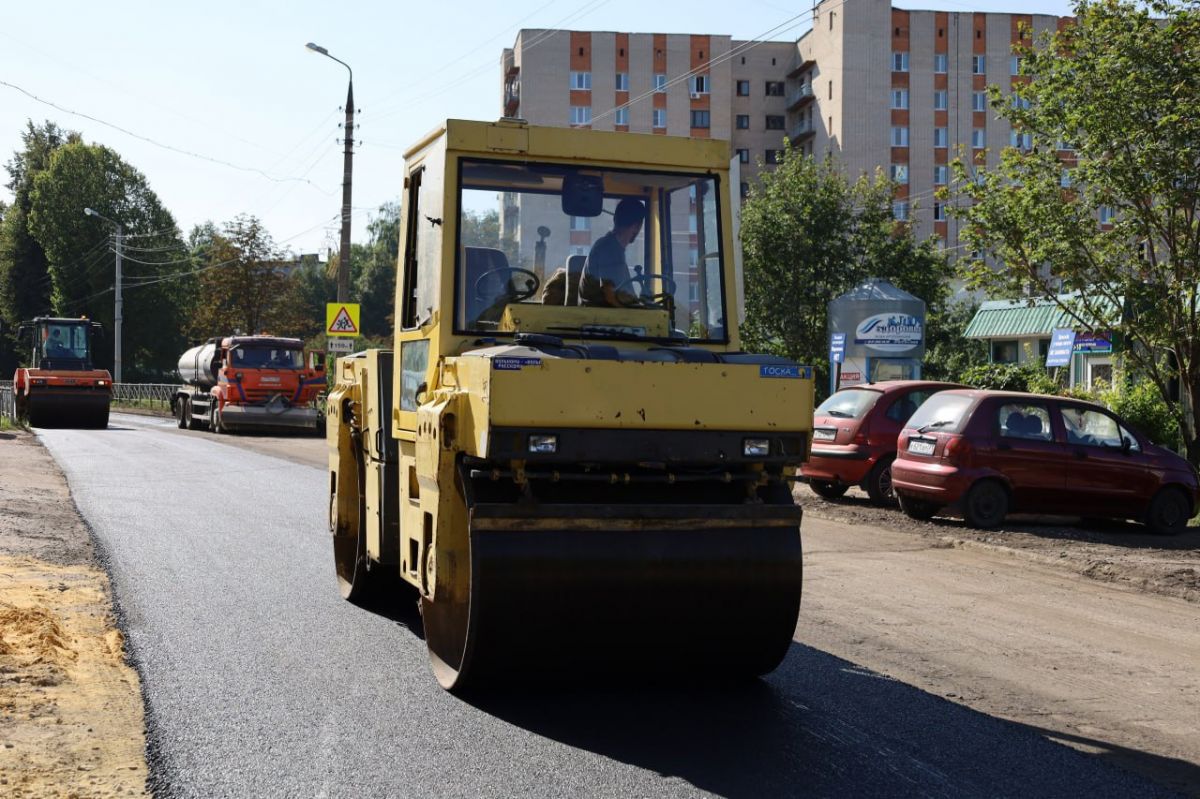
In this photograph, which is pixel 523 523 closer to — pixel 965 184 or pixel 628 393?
pixel 628 393

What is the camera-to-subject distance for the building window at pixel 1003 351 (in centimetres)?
4531

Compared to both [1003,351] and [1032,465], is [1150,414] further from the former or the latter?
[1003,351]

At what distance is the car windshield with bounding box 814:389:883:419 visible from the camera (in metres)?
17.5

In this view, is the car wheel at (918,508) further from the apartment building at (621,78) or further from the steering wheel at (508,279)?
the apartment building at (621,78)

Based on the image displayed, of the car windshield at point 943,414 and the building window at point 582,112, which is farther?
the building window at point 582,112

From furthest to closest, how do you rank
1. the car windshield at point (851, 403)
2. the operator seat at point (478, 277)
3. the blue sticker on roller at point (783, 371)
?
the car windshield at point (851, 403) → the operator seat at point (478, 277) → the blue sticker on roller at point (783, 371)

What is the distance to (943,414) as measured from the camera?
15188 millimetres

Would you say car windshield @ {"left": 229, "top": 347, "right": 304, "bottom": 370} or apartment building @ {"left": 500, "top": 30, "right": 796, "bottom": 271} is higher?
apartment building @ {"left": 500, "top": 30, "right": 796, "bottom": 271}

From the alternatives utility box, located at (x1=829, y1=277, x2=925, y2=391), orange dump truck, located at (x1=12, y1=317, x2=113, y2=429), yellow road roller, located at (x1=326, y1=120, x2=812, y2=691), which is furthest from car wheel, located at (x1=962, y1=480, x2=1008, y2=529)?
orange dump truck, located at (x1=12, y1=317, x2=113, y2=429)

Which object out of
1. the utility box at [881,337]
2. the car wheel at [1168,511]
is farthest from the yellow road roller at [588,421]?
the utility box at [881,337]

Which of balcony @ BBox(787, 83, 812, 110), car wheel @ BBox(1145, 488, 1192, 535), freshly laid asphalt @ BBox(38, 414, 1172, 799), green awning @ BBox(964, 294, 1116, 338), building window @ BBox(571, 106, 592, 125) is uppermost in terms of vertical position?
balcony @ BBox(787, 83, 812, 110)

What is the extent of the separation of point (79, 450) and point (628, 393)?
22014mm

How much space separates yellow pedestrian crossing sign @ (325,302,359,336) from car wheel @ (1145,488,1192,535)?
58.4 ft

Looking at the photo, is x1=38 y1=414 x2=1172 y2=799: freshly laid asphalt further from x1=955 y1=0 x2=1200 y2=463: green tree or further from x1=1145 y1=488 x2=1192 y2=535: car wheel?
x1=955 y1=0 x2=1200 y2=463: green tree
